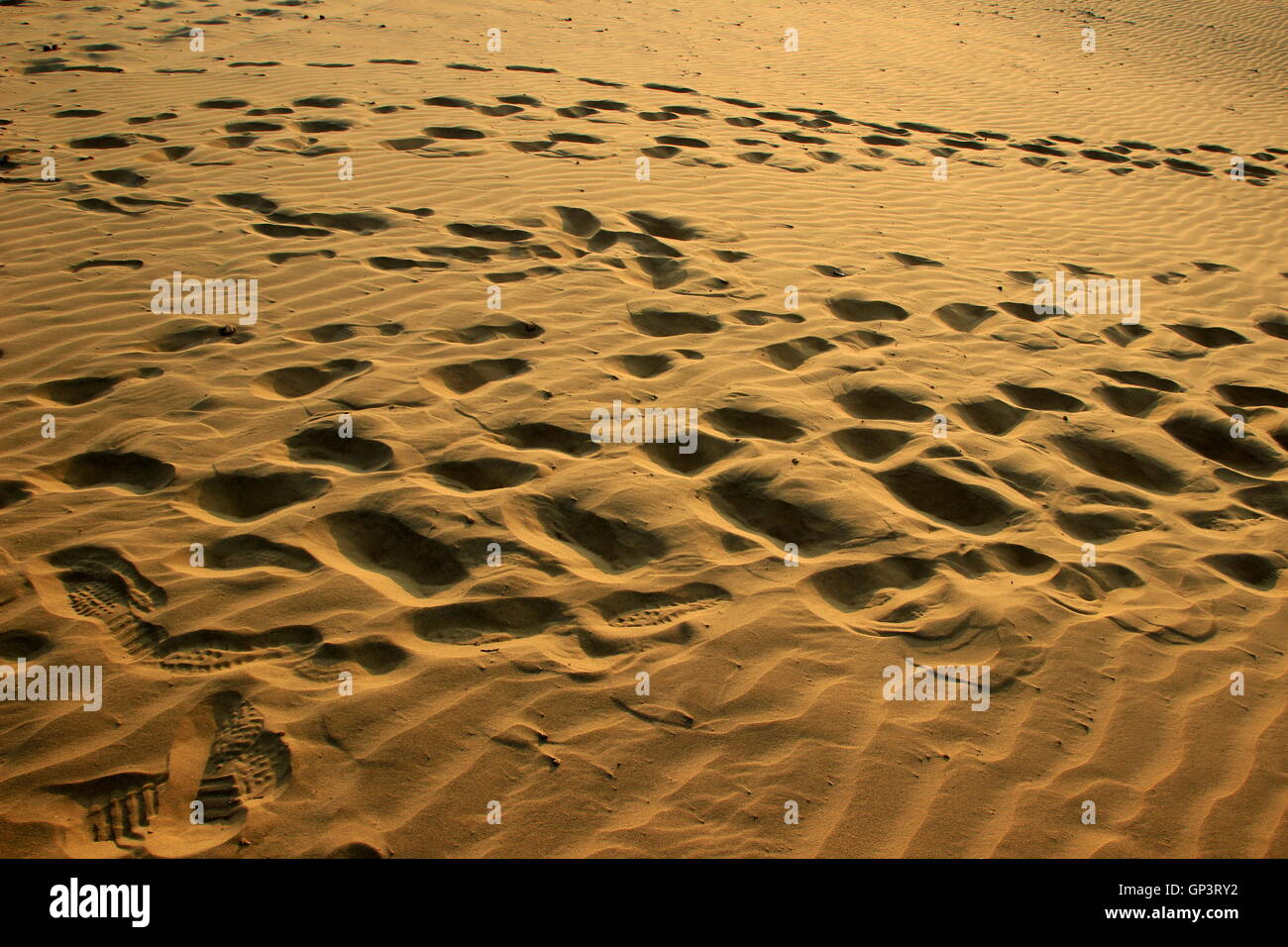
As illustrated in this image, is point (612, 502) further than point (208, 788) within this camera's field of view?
Yes

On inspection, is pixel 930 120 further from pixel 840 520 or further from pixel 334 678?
pixel 334 678

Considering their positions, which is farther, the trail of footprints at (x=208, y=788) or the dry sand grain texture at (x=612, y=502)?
the dry sand grain texture at (x=612, y=502)

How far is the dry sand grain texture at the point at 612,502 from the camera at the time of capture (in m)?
2.35

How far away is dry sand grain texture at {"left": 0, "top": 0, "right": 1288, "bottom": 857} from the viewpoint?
235 centimetres

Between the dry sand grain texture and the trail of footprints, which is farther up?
the dry sand grain texture

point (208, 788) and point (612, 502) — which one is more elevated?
point (612, 502)

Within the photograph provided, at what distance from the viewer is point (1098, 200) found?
24.0 ft

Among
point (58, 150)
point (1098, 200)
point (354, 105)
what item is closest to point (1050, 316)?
point (1098, 200)

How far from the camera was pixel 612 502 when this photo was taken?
3.28m

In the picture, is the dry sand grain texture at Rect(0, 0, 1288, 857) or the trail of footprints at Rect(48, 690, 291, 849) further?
the dry sand grain texture at Rect(0, 0, 1288, 857)

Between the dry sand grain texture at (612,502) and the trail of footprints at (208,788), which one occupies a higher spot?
the dry sand grain texture at (612,502)

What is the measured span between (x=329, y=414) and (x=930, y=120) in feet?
25.7
